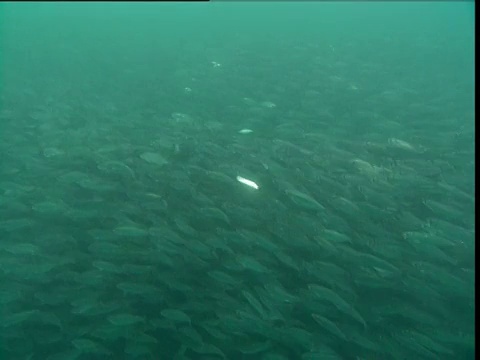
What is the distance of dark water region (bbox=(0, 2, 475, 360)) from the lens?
13.4 feet

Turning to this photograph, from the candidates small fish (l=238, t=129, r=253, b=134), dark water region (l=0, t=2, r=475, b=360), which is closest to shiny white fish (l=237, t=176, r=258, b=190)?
dark water region (l=0, t=2, r=475, b=360)

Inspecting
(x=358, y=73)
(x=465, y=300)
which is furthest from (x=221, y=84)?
(x=465, y=300)

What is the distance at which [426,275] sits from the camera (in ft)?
15.0

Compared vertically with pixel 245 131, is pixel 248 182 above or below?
above

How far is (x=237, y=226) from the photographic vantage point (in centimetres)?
527

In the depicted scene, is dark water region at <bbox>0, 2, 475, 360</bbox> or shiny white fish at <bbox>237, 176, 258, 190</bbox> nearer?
dark water region at <bbox>0, 2, 475, 360</bbox>

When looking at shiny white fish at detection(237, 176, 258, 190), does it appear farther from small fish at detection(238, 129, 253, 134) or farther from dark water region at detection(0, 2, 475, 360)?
small fish at detection(238, 129, 253, 134)

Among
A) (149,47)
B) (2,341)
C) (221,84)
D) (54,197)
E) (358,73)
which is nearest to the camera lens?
(2,341)

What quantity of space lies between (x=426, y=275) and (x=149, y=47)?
52.1ft

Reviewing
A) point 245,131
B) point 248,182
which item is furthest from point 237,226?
point 245,131

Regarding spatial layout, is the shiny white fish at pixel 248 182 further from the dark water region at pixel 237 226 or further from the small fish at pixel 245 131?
the small fish at pixel 245 131

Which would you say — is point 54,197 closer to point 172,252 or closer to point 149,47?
point 172,252

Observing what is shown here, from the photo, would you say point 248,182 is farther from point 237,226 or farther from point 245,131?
point 245,131

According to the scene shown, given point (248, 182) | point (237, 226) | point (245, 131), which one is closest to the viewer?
point (237, 226)
